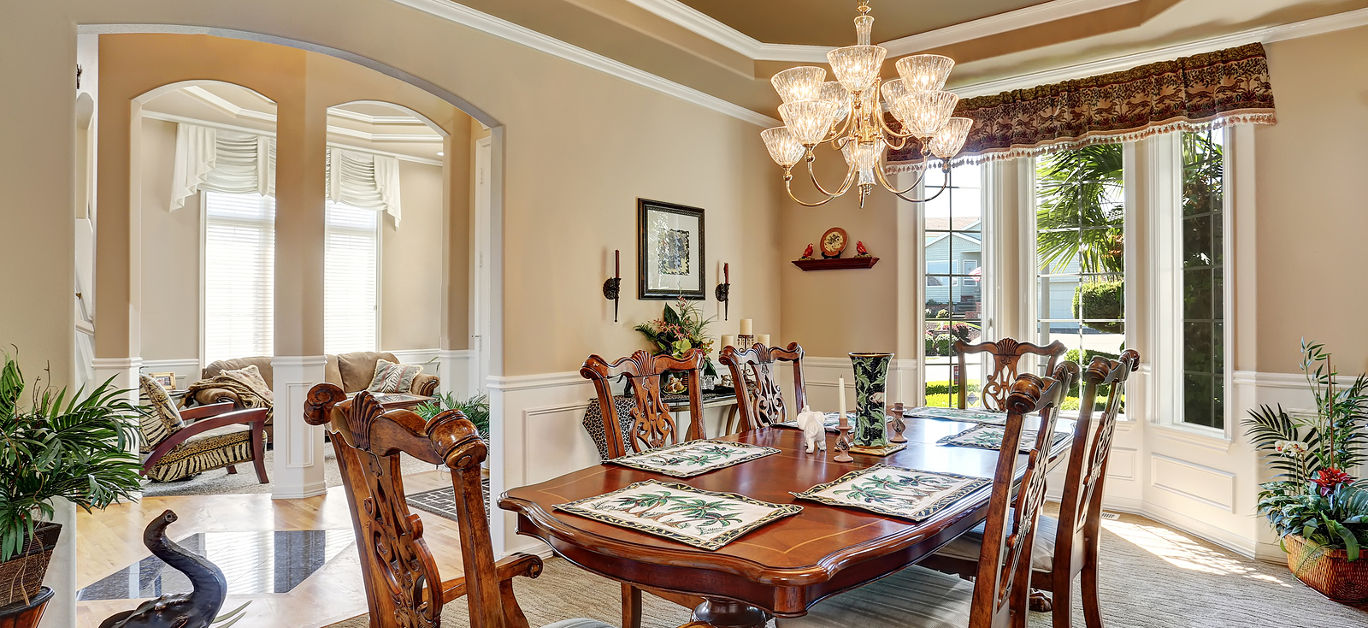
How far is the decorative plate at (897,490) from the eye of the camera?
63.6 inches

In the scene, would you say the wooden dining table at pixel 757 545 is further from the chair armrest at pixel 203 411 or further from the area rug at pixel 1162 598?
the chair armrest at pixel 203 411

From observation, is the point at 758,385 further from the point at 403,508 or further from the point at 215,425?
the point at 215,425

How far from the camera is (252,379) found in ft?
19.9

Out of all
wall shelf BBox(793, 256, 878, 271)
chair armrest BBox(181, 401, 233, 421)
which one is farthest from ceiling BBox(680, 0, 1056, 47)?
chair armrest BBox(181, 401, 233, 421)

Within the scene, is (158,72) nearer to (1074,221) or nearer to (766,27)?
(766,27)

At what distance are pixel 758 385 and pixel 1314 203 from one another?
2809mm

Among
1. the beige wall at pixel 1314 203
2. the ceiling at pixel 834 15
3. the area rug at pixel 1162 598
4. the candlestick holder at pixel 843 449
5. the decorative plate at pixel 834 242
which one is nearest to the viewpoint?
the candlestick holder at pixel 843 449

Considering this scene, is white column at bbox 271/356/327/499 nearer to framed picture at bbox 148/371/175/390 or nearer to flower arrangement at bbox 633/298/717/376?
framed picture at bbox 148/371/175/390

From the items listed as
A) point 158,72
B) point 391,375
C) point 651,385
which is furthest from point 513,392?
point 391,375

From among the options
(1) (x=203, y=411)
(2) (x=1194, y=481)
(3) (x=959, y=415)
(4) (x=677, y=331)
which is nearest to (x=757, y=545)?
(3) (x=959, y=415)

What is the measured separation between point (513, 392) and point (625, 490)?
1.71 meters

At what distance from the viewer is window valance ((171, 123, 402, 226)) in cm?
652

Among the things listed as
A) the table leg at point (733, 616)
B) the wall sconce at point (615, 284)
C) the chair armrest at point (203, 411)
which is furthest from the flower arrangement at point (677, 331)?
the chair armrest at point (203, 411)

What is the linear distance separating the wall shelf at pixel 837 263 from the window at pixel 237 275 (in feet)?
16.7
